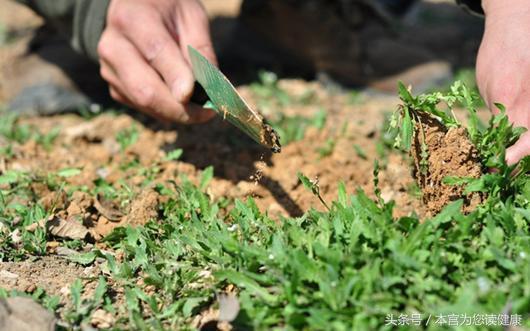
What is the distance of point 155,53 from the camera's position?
2734 millimetres

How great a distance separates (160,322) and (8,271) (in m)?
0.56

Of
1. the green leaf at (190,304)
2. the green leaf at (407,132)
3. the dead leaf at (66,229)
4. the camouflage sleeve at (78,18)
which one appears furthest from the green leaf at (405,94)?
the camouflage sleeve at (78,18)

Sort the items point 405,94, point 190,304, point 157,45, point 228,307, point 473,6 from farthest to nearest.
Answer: point 473,6
point 157,45
point 405,94
point 190,304
point 228,307

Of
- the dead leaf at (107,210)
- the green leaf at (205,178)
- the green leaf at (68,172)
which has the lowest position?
the green leaf at (68,172)

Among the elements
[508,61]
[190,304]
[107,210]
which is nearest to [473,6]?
[508,61]

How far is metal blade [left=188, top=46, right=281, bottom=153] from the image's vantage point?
214 cm

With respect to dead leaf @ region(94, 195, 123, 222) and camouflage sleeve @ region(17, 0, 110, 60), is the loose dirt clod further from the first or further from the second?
camouflage sleeve @ region(17, 0, 110, 60)

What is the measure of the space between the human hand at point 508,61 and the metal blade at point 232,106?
2.80ft

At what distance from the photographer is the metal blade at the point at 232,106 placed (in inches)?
84.4

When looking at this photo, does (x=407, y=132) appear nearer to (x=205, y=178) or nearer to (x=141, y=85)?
(x=205, y=178)

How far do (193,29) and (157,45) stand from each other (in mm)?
282

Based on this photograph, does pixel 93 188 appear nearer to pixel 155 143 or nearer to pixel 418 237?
pixel 155 143

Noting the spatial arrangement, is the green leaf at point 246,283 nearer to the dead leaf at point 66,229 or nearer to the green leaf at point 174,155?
the dead leaf at point 66,229

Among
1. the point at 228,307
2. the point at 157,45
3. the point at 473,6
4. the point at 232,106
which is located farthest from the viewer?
the point at 473,6
